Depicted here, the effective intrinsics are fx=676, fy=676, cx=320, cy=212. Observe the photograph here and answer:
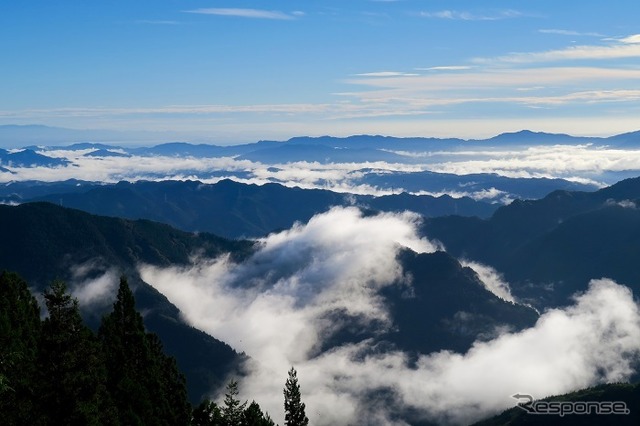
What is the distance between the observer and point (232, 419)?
77625 mm

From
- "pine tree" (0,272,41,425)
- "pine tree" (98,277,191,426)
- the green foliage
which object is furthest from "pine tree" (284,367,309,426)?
"pine tree" (0,272,41,425)

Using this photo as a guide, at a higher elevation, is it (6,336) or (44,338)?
(44,338)

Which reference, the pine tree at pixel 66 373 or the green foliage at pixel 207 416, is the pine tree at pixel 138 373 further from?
the pine tree at pixel 66 373

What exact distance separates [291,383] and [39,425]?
55.0 meters

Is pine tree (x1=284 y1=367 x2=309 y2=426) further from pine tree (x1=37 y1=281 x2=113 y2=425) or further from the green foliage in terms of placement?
pine tree (x1=37 y1=281 x2=113 y2=425)

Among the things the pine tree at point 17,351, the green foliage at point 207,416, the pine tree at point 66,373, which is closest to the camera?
the pine tree at point 17,351

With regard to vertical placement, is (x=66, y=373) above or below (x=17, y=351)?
below

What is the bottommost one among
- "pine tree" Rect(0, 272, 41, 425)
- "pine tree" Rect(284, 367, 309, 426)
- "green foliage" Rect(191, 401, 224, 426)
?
"pine tree" Rect(284, 367, 309, 426)

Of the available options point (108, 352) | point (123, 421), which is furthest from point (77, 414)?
point (108, 352)

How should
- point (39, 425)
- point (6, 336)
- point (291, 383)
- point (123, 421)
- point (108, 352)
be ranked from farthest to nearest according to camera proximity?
point (291, 383) → point (108, 352) → point (6, 336) → point (123, 421) → point (39, 425)

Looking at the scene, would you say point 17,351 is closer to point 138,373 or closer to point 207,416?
point 207,416

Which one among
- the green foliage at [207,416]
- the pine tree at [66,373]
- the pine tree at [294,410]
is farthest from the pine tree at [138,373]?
the pine tree at [66,373]

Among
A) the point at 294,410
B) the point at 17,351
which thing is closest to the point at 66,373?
the point at 17,351

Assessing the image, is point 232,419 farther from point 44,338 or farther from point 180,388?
point 44,338
